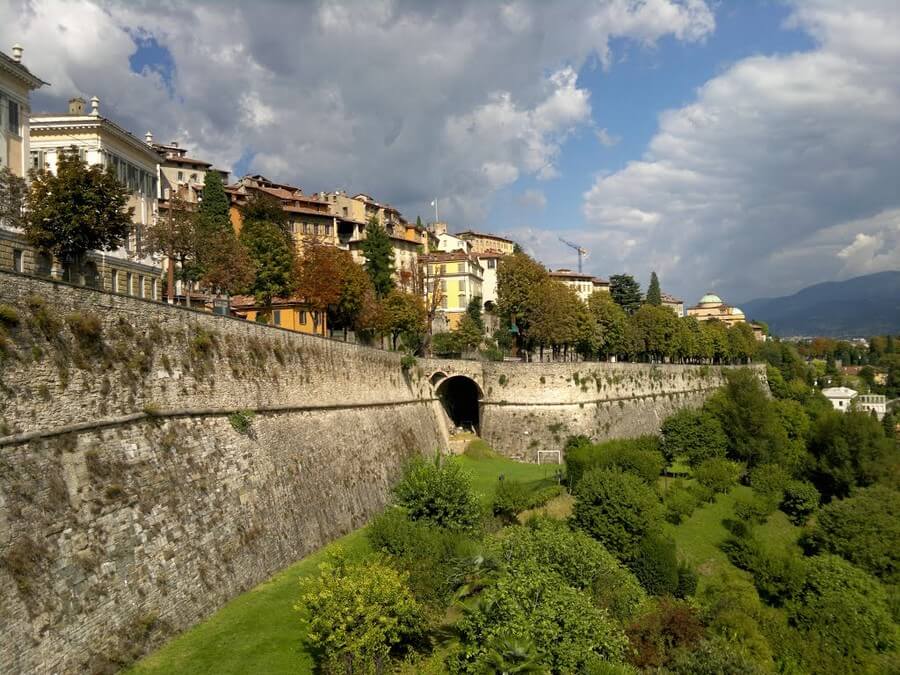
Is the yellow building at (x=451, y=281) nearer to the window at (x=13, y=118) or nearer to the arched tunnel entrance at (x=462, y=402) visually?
the arched tunnel entrance at (x=462, y=402)

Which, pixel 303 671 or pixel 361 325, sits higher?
pixel 361 325

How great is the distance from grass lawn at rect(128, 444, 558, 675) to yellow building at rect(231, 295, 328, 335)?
2392cm

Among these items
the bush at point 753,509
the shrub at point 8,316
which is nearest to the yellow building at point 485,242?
the bush at point 753,509

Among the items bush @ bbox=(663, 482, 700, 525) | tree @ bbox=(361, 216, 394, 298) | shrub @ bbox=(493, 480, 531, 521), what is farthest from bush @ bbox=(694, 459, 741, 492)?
tree @ bbox=(361, 216, 394, 298)

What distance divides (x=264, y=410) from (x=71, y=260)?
1061cm

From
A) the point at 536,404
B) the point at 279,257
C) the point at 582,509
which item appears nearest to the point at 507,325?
the point at 536,404

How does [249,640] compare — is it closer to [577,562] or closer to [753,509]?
[577,562]

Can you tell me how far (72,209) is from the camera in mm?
24312

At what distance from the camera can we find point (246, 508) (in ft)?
67.7

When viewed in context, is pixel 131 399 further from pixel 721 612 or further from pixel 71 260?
pixel 721 612

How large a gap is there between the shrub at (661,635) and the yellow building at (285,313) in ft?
88.4

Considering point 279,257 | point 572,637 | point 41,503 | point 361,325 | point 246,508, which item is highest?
point 279,257

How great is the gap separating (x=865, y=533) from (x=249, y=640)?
33.7m

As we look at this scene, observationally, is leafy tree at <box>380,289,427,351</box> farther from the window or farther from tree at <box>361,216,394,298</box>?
the window
